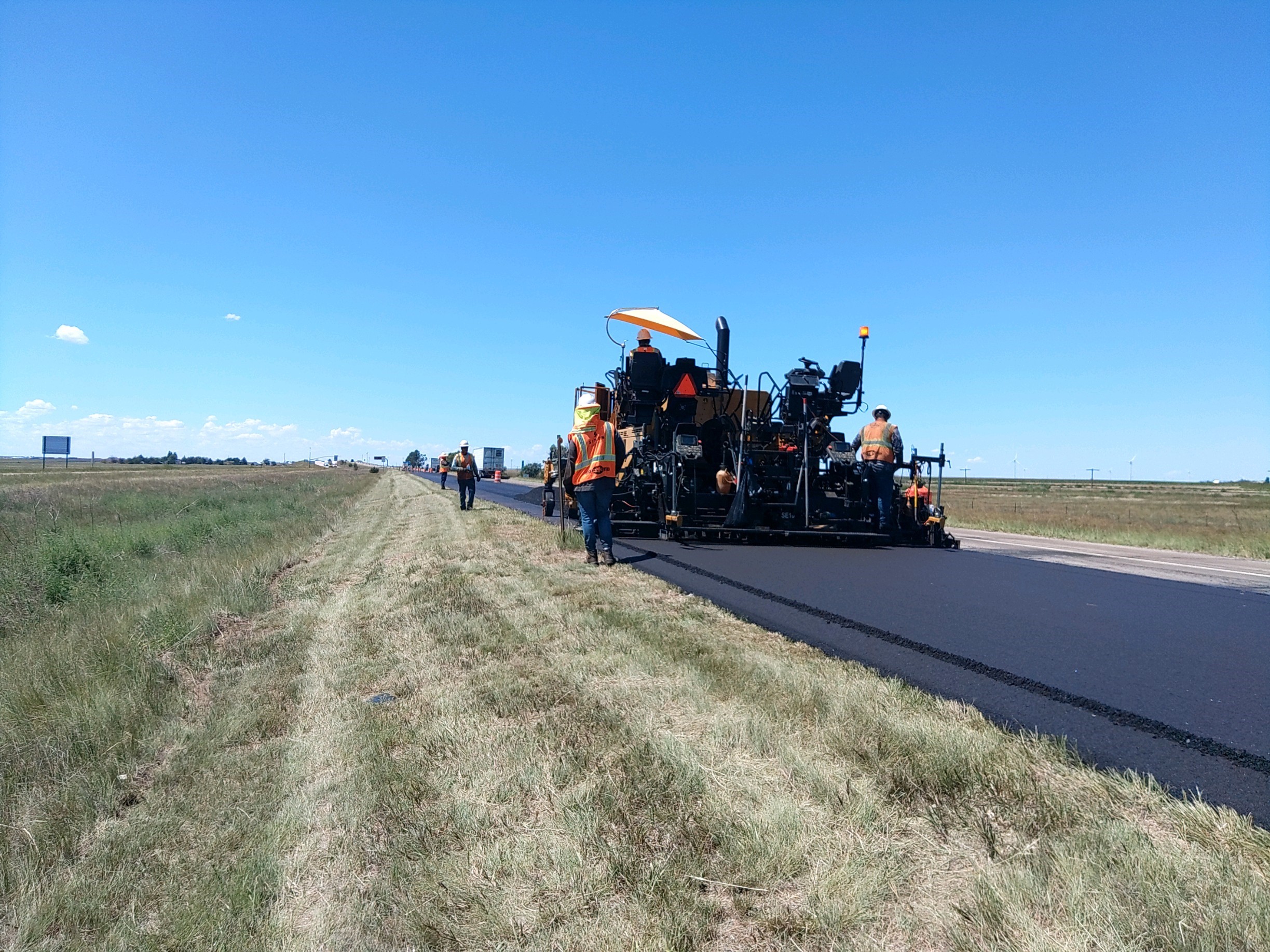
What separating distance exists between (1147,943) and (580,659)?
10.7 ft

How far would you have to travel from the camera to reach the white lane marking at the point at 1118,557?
10.1m

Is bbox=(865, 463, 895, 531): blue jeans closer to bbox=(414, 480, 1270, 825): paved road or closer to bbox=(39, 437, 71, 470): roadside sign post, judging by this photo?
bbox=(414, 480, 1270, 825): paved road

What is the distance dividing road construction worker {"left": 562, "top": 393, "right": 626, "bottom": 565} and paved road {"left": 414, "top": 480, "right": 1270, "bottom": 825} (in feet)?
2.14

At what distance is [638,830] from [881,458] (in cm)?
988

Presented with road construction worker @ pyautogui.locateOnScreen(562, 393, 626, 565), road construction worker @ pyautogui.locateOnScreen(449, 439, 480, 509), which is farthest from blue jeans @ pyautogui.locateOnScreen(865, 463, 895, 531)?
road construction worker @ pyautogui.locateOnScreen(449, 439, 480, 509)

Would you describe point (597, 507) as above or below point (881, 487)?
below

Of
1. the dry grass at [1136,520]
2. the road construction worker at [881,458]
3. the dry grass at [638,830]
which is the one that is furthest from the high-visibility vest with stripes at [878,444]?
the dry grass at [638,830]

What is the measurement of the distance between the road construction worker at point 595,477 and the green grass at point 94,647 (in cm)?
360

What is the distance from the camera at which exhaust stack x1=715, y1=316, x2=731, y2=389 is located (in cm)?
1309

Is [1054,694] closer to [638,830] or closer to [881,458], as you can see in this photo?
[638,830]

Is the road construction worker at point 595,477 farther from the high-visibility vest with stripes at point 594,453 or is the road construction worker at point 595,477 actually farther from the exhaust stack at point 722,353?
→ the exhaust stack at point 722,353

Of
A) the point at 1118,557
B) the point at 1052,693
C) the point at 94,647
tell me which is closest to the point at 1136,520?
the point at 1118,557

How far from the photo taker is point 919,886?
2344 mm

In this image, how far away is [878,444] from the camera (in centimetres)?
1180
